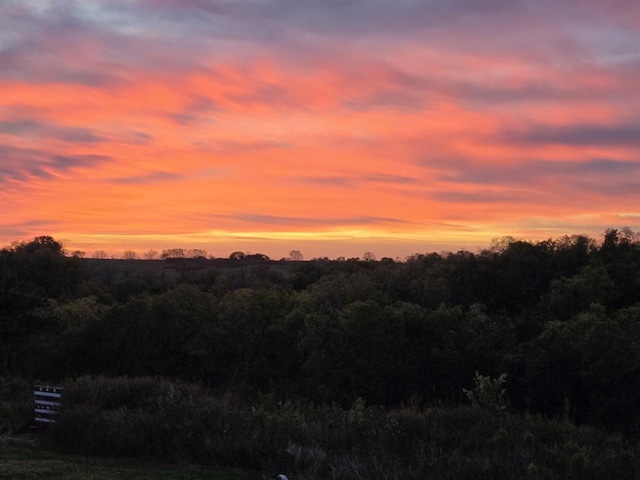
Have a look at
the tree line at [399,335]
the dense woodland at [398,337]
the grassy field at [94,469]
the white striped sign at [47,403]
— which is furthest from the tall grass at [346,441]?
the tree line at [399,335]

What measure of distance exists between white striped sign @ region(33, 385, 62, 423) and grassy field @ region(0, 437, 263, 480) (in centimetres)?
193

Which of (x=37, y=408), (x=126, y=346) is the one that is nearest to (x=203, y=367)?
(x=126, y=346)

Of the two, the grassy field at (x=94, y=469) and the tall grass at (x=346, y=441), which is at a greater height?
the tall grass at (x=346, y=441)

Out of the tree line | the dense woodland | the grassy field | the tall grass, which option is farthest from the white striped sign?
the tree line

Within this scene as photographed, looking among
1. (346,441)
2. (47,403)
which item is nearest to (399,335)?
(346,441)

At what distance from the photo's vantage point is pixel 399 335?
2355 cm

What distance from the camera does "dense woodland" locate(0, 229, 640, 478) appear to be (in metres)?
21.1

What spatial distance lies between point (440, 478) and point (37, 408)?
9319 mm

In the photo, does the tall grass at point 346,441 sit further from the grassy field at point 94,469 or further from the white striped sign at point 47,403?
the grassy field at point 94,469

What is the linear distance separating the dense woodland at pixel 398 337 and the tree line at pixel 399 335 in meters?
0.05

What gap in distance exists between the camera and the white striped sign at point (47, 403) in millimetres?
14070

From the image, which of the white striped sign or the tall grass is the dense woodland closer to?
the white striped sign

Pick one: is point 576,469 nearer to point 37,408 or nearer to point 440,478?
point 440,478

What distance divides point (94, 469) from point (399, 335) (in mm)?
14393
